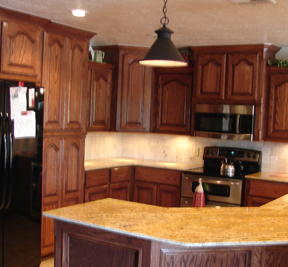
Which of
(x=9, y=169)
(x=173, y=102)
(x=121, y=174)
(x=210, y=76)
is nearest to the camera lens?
(x=9, y=169)

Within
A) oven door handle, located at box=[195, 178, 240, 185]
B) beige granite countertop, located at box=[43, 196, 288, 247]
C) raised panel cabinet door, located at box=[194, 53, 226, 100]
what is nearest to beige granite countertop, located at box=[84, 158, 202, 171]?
oven door handle, located at box=[195, 178, 240, 185]

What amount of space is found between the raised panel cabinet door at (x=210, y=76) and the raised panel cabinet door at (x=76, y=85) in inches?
56.2

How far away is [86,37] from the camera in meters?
4.38

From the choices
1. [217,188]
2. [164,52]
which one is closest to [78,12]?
[164,52]

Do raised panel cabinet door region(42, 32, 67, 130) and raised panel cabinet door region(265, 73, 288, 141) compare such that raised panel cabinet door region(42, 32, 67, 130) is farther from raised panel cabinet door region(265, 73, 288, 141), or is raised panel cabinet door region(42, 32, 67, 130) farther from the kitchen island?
raised panel cabinet door region(265, 73, 288, 141)

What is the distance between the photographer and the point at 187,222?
2215mm

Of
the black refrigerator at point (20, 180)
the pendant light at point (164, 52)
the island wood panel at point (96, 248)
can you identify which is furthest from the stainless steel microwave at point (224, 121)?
the island wood panel at point (96, 248)

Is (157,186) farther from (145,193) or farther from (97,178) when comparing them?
(97,178)

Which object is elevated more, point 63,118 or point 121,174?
point 63,118

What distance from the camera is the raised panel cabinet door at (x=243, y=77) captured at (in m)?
4.61

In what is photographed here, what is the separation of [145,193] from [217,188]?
3.25ft

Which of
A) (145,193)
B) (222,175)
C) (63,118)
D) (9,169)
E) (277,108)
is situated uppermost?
(277,108)

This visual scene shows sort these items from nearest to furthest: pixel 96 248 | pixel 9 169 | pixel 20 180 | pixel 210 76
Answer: pixel 96 248
pixel 9 169
pixel 20 180
pixel 210 76

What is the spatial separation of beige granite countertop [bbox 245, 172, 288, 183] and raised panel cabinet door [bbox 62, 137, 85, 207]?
1.89 metres
